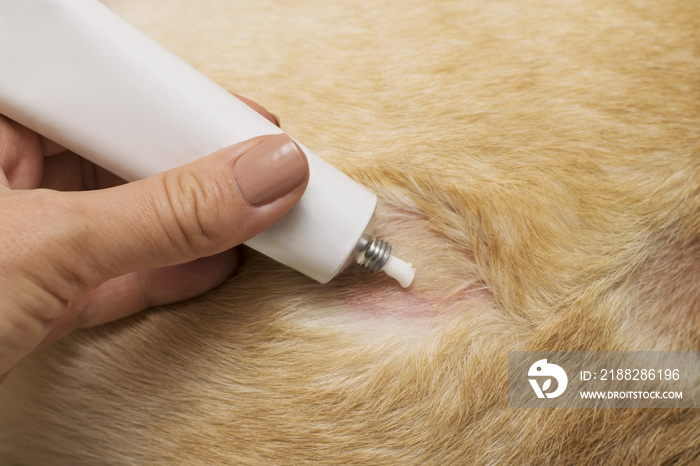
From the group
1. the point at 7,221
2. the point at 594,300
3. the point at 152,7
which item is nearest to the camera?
the point at 7,221

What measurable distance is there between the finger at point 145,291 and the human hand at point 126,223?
13 cm

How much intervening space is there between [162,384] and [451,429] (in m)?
0.41

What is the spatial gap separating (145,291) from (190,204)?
285 mm

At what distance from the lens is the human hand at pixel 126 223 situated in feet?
1.98

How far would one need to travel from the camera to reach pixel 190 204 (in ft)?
2.04

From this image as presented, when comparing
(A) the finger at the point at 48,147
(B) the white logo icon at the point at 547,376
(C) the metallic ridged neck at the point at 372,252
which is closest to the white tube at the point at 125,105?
(C) the metallic ridged neck at the point at 372,252

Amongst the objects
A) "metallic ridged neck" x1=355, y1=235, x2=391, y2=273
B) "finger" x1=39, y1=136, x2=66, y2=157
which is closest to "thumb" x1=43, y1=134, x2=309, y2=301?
"metallic ridged neck" x1=355, y1=235, x2=391, y2=273

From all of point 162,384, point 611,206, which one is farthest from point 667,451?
point 162,384

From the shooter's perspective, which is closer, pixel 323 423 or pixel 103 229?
pixel 103 229

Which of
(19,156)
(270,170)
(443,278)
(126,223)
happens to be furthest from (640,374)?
(19,156)

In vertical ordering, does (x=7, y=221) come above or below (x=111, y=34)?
below

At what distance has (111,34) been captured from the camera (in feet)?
2.05

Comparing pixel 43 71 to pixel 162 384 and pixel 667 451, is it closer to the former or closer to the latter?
pixel 162 384

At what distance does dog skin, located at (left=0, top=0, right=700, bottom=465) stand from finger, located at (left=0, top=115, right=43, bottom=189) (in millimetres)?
255
